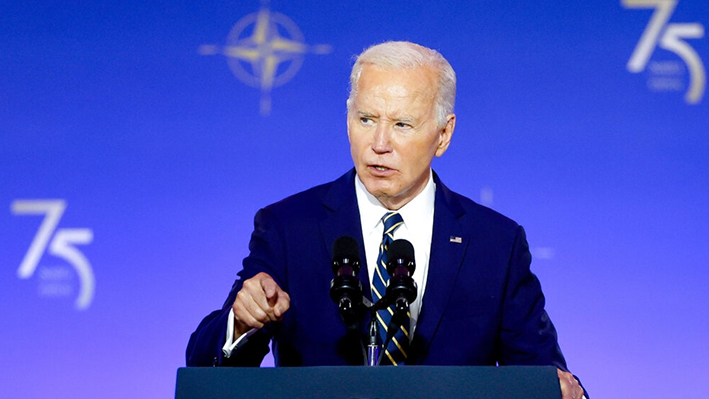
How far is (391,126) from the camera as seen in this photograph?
217 centimetres

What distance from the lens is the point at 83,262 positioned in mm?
3445

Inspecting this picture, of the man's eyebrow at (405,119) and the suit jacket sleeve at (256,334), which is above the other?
the man's eyebrow at (405,119)

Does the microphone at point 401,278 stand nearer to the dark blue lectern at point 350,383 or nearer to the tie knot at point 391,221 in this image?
the dark blue lectern at point 350,383

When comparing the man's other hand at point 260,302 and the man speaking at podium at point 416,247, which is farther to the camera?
the man speaking at podium at point 416,247

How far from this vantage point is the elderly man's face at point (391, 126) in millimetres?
2150

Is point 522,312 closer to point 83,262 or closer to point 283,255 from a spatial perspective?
point 283,255

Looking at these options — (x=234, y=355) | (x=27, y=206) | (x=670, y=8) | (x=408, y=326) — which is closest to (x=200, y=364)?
(x=234, y=355)

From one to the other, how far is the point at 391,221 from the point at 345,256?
580 mm

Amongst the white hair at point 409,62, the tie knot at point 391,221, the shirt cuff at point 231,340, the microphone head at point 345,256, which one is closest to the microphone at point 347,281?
the microphone head at point 345,256

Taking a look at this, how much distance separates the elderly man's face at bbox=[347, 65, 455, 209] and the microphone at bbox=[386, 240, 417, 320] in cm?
49

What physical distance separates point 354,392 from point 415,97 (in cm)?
94

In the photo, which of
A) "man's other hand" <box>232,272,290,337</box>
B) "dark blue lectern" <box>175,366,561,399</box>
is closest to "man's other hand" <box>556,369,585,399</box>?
"dark blue lectern" <box>175,366,561,399</box>

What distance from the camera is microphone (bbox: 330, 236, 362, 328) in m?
1.63

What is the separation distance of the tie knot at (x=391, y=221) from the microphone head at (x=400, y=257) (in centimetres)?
51
